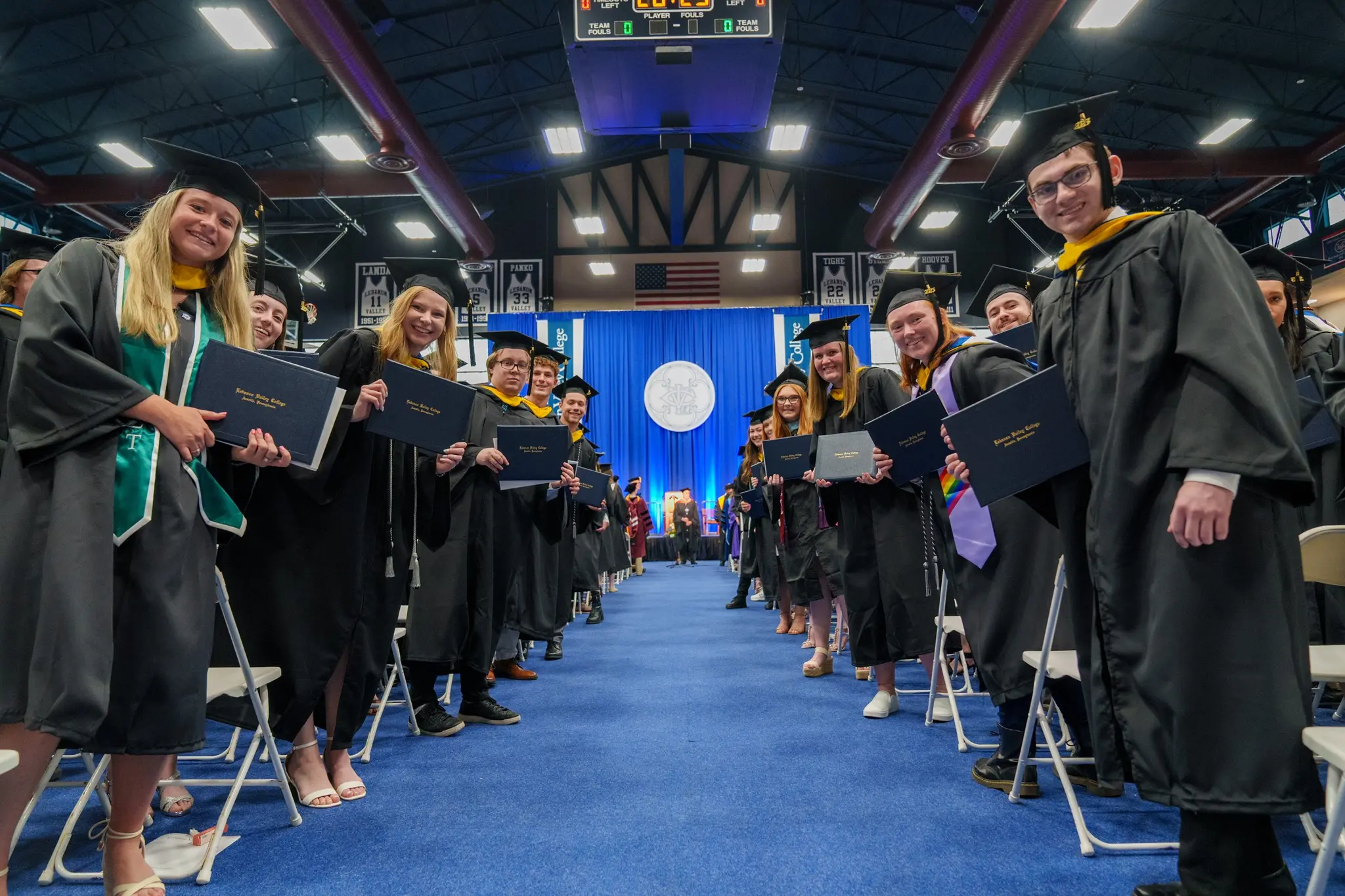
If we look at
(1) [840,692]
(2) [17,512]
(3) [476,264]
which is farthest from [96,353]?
(3) [476,264]

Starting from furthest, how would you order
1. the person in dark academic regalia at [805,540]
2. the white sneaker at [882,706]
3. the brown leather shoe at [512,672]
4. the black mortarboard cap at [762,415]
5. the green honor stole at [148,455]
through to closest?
1. the black mortarboard cap at [762,415]
2. the brown leather shoe at [512,672]
3. the person in dark academic regalia at [805,540]
4. the white sneaker at [882,706]
5. the green honor stole at [148,455]

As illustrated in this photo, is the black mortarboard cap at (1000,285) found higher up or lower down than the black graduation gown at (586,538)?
higher up

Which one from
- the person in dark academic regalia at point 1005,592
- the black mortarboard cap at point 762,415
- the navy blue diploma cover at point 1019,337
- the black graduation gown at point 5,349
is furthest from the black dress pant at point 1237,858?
the black mortarboard cap at point 762,415

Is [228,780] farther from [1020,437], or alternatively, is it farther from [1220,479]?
[1220,479]

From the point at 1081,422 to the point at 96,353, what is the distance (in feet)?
6.99

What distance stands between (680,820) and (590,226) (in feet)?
52.7

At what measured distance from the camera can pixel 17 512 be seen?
5.09 ft

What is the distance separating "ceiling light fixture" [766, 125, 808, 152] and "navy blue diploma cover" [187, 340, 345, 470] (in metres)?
11.1

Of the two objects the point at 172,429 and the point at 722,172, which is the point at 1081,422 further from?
the point at 722,172

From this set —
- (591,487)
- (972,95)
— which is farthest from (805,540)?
(972,95)

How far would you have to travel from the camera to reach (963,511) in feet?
8.51

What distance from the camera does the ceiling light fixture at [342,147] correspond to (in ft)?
37.2

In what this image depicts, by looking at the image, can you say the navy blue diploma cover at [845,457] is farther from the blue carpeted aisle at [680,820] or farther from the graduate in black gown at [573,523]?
the graduate in black gown at [573,523]

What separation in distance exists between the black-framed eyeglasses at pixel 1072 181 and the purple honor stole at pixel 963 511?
0.79 m
